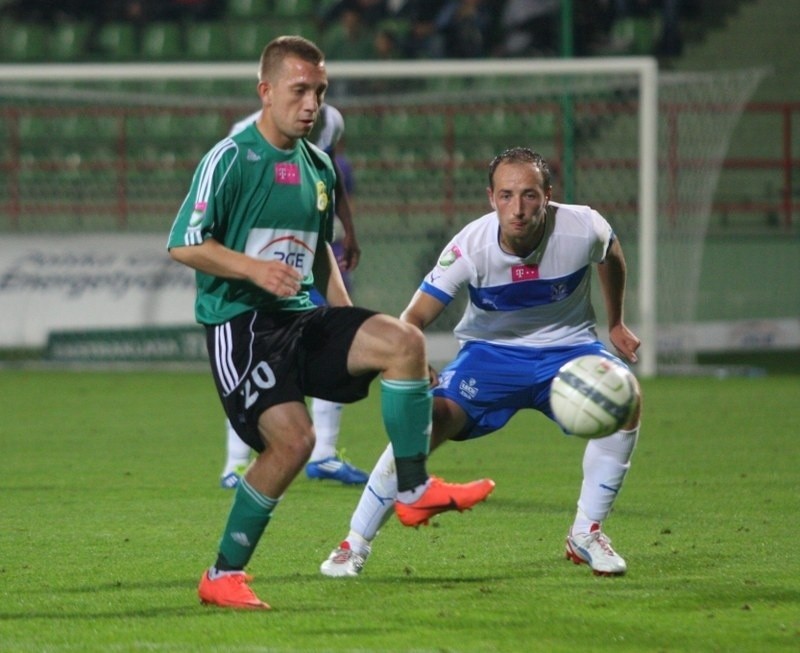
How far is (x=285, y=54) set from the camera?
16.3 ft

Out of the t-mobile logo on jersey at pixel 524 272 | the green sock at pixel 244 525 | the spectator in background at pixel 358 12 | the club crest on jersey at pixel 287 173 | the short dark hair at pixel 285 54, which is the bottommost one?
the green sock at pixel 244 525

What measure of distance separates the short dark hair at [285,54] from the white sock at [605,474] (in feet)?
5.73

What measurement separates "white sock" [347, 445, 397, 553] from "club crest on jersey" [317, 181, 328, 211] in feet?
3.09

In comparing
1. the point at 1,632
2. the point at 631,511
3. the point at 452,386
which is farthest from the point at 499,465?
the point at 1,632

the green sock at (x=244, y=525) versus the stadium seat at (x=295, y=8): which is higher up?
the stadium seat at (x=295, y=8)

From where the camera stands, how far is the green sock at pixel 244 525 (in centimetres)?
490

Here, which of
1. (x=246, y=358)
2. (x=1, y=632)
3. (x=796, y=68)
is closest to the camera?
(x=1, y=632)

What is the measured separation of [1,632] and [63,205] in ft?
43.4

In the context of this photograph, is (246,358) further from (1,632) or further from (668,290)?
(668,290)

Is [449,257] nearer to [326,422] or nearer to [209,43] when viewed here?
[326,422]

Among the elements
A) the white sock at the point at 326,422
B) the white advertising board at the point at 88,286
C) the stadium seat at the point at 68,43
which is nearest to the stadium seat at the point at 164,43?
the stadium seat at the point at 68,43

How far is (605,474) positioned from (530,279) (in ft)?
2.47

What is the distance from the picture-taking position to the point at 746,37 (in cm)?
2062

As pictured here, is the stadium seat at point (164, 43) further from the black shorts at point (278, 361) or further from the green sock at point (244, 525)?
the green sock at point (244, 525)
